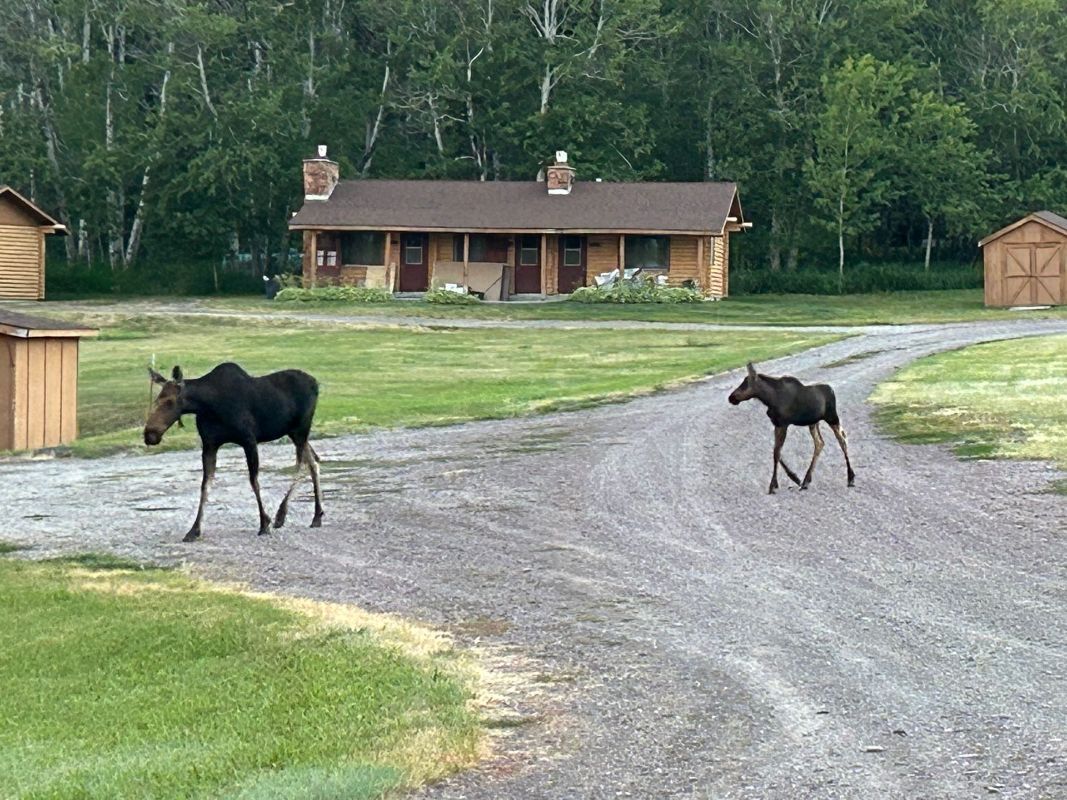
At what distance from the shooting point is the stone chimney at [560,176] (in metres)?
64.5

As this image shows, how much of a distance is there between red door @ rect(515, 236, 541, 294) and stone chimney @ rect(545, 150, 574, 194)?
2.33 metres

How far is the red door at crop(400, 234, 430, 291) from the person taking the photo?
64.3m

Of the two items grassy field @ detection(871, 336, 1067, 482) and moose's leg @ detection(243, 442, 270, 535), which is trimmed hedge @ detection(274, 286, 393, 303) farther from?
moose's leg @ detection(243, 442, 270, 535)

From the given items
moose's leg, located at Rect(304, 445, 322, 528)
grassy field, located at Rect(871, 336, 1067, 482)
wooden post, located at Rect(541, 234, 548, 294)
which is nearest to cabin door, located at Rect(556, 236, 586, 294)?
wooden post, located at Rect(541, 234, 548, 294)

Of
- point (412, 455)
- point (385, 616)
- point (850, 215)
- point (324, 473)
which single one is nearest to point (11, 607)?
point (385, 616)

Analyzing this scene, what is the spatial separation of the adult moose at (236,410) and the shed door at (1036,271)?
148ft

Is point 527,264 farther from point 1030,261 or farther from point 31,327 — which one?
point 31,327

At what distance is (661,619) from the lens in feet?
37.3

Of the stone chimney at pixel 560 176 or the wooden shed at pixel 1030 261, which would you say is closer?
the wooden shed at pixel 1030 261

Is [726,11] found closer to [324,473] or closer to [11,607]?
[324,473]

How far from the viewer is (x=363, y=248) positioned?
213 ft

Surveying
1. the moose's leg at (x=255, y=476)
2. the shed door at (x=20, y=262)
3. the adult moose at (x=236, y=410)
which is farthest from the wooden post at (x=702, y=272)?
the moose's leg at (x=255, y=476)

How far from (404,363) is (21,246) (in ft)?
92.7

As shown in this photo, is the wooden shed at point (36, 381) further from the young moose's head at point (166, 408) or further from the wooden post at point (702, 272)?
the wooden post at point (702, 272)
